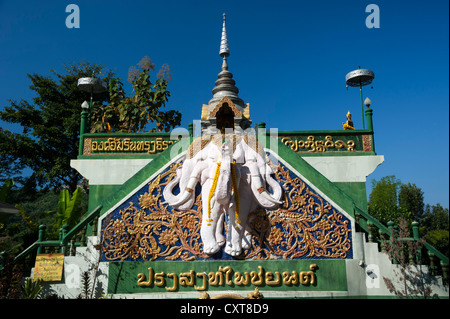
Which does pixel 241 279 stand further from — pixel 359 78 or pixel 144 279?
pixel 359 78

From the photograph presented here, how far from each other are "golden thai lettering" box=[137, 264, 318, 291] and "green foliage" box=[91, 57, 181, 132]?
1247cm

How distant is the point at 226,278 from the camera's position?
9.66 m

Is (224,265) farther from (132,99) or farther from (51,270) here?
(132,99)

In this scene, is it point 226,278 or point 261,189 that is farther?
point 261,189

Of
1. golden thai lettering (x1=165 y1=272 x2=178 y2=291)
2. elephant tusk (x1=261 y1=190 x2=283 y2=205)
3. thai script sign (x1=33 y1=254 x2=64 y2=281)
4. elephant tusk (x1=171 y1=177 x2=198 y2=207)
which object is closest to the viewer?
thai script sign (x1=33 y1=254 x2=64 y2=281)

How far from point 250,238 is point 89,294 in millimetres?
4409

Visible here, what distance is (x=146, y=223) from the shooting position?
10.3 m

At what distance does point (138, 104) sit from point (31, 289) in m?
13.8

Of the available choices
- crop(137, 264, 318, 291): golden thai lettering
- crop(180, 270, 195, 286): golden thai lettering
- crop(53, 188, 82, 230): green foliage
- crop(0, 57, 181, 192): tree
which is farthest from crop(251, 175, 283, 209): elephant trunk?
crop(0, 57, 181, 192): tree

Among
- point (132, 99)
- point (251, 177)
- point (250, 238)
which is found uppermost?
point (132, 99)

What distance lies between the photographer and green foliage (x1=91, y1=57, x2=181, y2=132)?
20812mm

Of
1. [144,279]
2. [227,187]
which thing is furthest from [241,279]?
[144,279]

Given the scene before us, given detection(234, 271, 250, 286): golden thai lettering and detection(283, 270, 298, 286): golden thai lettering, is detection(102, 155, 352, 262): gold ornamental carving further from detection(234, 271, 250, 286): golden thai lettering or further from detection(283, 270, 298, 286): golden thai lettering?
detection(283, 270, 298, 286): golden thai lettering
